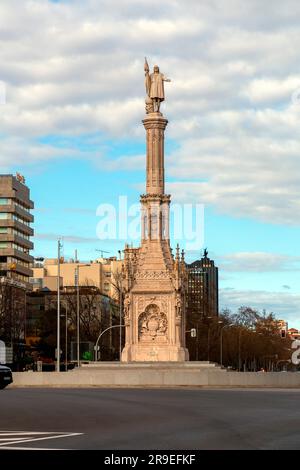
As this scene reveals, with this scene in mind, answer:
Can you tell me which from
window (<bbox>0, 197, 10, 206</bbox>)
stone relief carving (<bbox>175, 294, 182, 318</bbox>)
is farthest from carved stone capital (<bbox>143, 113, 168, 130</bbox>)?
window (<bbox>0, 197, 10, 206</bbox>)

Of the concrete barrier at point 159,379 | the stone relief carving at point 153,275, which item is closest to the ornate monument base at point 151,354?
the stone relief carving at point 153,275

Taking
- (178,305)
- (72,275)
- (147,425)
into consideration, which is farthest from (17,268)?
(147,425)

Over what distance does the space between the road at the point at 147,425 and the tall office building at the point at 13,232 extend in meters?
108

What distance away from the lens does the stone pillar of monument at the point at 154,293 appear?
222 ft

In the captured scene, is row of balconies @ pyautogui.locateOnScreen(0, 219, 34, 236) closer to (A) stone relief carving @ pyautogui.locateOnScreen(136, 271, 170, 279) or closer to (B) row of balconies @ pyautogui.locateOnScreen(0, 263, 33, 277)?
(B) row of balconies @ pyautogui.locateOnScreen(0, 263, 33, 277)

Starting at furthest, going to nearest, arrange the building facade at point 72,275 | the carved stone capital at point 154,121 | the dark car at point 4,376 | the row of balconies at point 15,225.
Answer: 1. the building facade at point 72,275
2. the row of balconies at point 15,225
3. the carved stone capital at point 154,121
4. the dark car at point 4,376

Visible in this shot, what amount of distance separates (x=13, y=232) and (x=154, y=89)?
71.7 m

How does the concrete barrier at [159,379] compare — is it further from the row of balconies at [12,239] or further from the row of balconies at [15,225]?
the row of balconies at [15,225]

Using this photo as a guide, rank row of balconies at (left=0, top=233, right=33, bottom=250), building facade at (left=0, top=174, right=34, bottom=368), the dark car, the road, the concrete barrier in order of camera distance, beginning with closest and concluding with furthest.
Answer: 1. the road
2. the dark car
3. the concrete barrier
4. building facade at (left=0, top=174, right=34, bottom=368)
5. row of balconies at (left=0, top=233, right=33, bottom=250)

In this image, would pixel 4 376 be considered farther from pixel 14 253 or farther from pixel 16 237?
pixel 16 237

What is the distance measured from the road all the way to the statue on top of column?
43626mm

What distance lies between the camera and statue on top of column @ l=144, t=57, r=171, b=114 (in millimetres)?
72812

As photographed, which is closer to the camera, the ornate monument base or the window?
the ornate monument base
